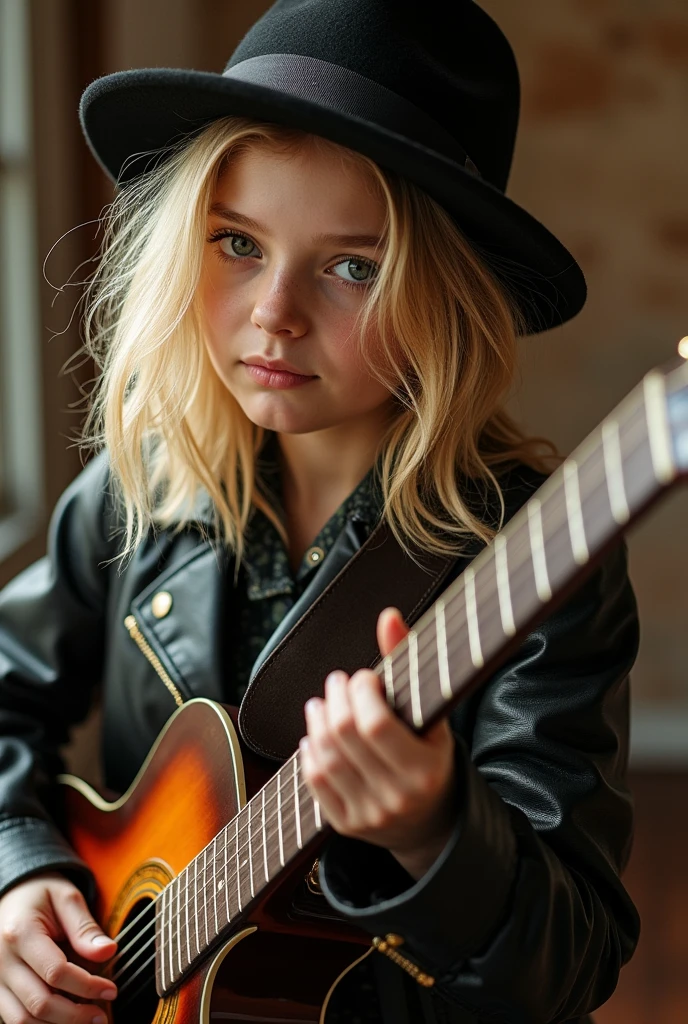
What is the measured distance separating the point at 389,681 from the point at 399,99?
51 centimetres

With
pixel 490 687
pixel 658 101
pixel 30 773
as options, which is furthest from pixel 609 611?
pixel 658 101

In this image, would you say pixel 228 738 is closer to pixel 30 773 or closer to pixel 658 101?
pixel 30 773

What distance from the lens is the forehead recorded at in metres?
0.94

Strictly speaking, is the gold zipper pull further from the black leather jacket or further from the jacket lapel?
the jacket lapel

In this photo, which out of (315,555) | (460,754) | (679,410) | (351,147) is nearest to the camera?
(679,410)

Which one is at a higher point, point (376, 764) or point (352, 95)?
point (352, 95)

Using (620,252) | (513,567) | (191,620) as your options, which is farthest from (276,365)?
(620,252)

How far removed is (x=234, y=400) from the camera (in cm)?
123

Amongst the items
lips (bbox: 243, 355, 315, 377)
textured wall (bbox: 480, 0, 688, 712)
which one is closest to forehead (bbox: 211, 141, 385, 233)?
lips (bbox: 243, 355, 315, 377)

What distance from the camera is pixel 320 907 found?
89 cm

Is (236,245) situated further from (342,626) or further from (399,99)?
(342,626)

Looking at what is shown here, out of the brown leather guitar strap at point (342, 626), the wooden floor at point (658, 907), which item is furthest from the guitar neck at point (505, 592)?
the wooden floor at point (658, 907)

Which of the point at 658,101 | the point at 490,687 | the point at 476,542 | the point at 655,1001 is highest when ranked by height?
the point at 658,101

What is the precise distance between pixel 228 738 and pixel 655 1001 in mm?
1571
